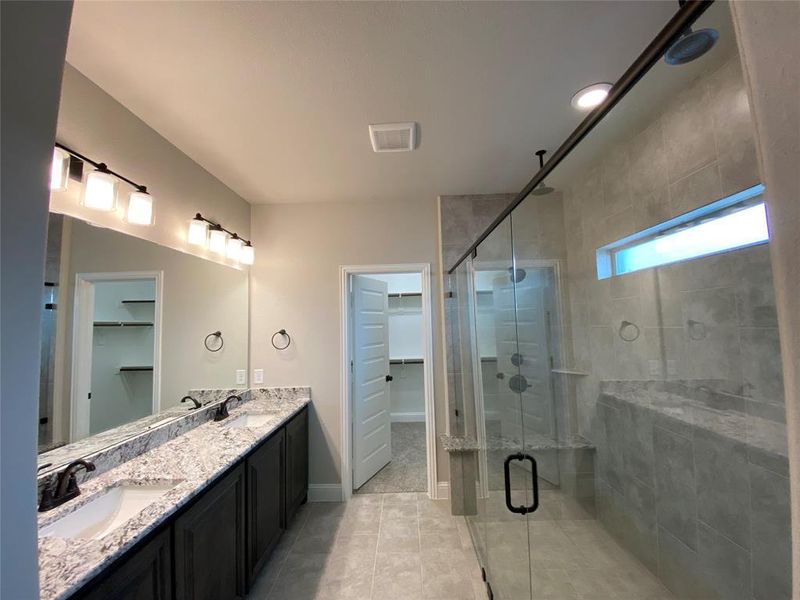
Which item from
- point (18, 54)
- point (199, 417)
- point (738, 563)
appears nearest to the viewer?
point (18, 54)

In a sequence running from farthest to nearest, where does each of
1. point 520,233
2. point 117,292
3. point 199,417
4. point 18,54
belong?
1. point 199,417
2. point 520,233
3. point 117,292
4. point 18,54

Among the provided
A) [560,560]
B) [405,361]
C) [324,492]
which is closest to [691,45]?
[560,560]

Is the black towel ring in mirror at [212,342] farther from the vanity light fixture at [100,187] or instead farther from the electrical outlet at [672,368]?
the electrical outlet at [672,368]

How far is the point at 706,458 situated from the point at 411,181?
2402 millimetres

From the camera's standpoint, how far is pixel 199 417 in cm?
220

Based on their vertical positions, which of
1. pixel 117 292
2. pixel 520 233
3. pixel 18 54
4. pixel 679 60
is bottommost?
pixel 117 292

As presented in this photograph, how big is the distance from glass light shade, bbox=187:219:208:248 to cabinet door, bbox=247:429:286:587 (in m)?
1.46

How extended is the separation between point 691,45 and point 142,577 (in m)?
2.41

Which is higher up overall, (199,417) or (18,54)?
(18,54)

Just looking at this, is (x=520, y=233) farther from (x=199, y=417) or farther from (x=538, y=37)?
(x=199, y=417)

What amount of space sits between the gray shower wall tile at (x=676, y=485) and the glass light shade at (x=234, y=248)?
3052 millimetres

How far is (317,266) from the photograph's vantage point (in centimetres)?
295

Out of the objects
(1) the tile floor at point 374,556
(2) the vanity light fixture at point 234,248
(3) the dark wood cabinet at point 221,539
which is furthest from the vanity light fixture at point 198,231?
(1) the tile floor at point 374,556

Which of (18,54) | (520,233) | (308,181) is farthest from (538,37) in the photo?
(308,181)
